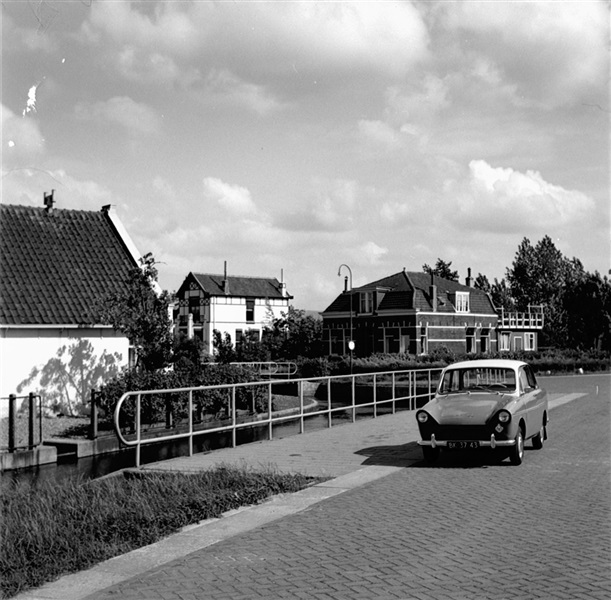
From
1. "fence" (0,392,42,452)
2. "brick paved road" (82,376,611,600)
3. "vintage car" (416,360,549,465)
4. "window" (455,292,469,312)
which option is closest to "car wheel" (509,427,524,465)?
"vintage car" (416,360,549,465)

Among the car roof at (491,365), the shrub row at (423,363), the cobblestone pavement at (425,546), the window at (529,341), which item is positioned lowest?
the cobblestone pavement at (425,546)

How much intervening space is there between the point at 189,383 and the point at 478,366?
900cm

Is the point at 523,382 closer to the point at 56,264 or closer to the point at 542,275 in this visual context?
the point at 56,264

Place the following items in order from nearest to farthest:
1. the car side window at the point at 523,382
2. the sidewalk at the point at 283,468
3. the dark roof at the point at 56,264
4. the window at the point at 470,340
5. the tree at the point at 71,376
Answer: the sidewalk at the point at 283,468 → the car side window at the point at 523,382 → the tree at the point at 71,376 → the dark roof at the point at 56,264 → the window at the point at 470,340

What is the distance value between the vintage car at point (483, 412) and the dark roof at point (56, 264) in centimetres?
1312

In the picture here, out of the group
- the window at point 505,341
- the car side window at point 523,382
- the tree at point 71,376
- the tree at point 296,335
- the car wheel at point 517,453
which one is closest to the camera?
the car wheel at point 517,453

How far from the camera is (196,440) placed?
19.3m

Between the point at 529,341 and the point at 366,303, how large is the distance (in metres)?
18.6

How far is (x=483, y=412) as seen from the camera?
1125 cm

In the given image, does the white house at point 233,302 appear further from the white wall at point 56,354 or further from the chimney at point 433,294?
the white wall at point 56,354

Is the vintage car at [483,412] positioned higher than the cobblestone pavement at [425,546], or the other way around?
the vintage car at [483,412]

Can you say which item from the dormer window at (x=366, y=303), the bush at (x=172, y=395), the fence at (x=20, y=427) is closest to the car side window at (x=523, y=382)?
the bush at (x=172, y=395)

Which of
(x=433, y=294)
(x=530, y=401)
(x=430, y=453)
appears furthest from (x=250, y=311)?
(x=430, y=453)

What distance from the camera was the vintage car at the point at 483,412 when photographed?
11.0 m
